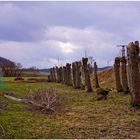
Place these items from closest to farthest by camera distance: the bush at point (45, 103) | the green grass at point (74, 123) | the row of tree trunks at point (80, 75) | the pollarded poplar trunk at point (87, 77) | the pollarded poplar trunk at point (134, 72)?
the green grass at point (74, 123) < the bush at point (45, 103) < the pollarded poplar trunk at point (134, 72) < the pollarded poplar trunk at point (87, 77) < the row of tree trunks at point (80, 75)

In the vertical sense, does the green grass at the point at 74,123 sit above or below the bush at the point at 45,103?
below

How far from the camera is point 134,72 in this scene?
19.0 m

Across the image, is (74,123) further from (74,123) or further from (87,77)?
(87,77)

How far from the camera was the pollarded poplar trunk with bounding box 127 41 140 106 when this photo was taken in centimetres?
1867

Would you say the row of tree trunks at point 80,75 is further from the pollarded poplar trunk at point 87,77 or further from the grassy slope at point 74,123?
the grassy slope at point 74,123

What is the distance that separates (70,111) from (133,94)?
9.27ft

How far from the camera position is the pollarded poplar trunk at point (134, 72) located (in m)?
18.7

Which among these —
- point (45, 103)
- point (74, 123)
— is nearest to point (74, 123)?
point (74, 123)

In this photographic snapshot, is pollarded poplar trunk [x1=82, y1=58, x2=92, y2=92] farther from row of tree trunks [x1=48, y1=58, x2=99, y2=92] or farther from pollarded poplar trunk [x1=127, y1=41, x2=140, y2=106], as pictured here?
pollarded poplar trunk [x1=127, y1=41, x2=140, y2=106]

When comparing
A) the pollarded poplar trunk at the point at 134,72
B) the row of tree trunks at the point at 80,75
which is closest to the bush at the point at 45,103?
the pollarded poplar trunk at the point at 134,72

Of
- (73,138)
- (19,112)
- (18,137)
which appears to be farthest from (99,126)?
(19,112)

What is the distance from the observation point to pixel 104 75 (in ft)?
194

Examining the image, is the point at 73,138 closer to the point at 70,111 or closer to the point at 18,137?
the point at 18,137

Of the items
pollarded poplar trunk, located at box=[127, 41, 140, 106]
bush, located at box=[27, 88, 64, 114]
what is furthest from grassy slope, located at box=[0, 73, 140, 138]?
pollarded poplar trunk, located at box=[127, 41, 140, 106]
